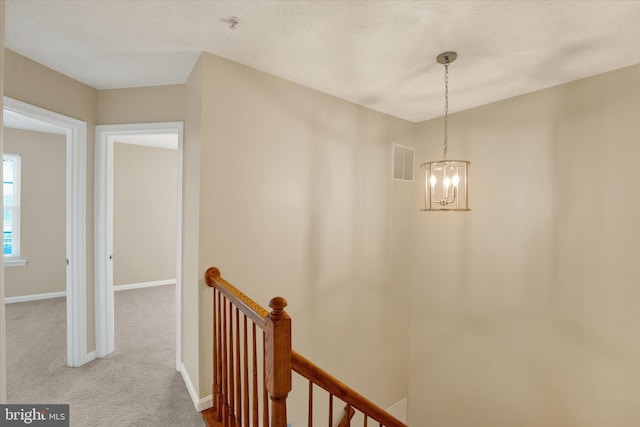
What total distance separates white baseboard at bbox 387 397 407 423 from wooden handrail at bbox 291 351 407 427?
234 cm

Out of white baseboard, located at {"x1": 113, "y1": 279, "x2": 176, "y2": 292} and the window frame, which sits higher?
the window frame

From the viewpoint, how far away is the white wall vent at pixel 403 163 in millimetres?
3396

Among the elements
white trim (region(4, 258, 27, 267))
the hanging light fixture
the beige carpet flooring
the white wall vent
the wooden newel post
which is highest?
the white wall vent

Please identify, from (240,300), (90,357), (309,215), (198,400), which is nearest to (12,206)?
(90,357)

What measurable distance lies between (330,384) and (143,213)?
16.8 feet

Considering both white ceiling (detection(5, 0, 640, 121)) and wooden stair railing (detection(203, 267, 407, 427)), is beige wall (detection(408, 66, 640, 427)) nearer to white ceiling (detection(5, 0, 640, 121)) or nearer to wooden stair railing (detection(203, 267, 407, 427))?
white ceiling (detection(5, 0, 640, 121))

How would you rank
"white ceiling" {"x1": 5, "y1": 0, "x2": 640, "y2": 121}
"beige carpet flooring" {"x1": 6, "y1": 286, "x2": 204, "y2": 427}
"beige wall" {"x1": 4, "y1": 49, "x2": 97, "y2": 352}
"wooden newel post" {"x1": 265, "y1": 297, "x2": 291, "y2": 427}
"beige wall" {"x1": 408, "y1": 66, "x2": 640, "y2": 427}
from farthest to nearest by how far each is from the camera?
"beige wall" {"x1": 408, "y1": 66, "x2": 640, "y2": 427} < "beige wall" {"x1": 4, "y1": 49, "x2": 97, "y2": 352} < "beige carpet flooring" {"x1": 6, "y1": 286, "x2": 204, "y2": 427} < "white ceiling" {"x1": 5, "y1": 0, "x2": 640, "y2": 121} < "wooden newel post" {"x1": 265, "y1": 297, "x2": 291, "y2": 427}

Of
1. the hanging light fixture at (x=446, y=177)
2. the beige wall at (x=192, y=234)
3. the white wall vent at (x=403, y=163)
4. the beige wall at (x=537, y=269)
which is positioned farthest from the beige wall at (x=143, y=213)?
the hanging light fixture at (x=446, y=177)

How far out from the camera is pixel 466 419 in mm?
3094

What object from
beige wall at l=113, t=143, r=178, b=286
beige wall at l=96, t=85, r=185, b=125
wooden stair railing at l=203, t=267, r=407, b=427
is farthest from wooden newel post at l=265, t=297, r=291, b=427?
beige wall at l=113, t=143, r=178, b=286

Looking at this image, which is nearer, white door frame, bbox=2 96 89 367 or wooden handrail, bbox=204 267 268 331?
wooden handrail, bbox=204 267 268 331

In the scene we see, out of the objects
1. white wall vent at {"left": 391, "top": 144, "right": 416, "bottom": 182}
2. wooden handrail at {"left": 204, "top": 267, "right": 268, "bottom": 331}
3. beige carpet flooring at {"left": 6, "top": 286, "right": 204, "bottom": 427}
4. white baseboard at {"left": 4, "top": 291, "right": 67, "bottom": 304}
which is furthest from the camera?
white baseboard at {"left": 4, "top": 291, "right": 67, "bottom": 304}

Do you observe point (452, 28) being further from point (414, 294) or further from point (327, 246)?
point (414, 294)

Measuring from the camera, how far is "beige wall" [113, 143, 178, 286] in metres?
5.02
